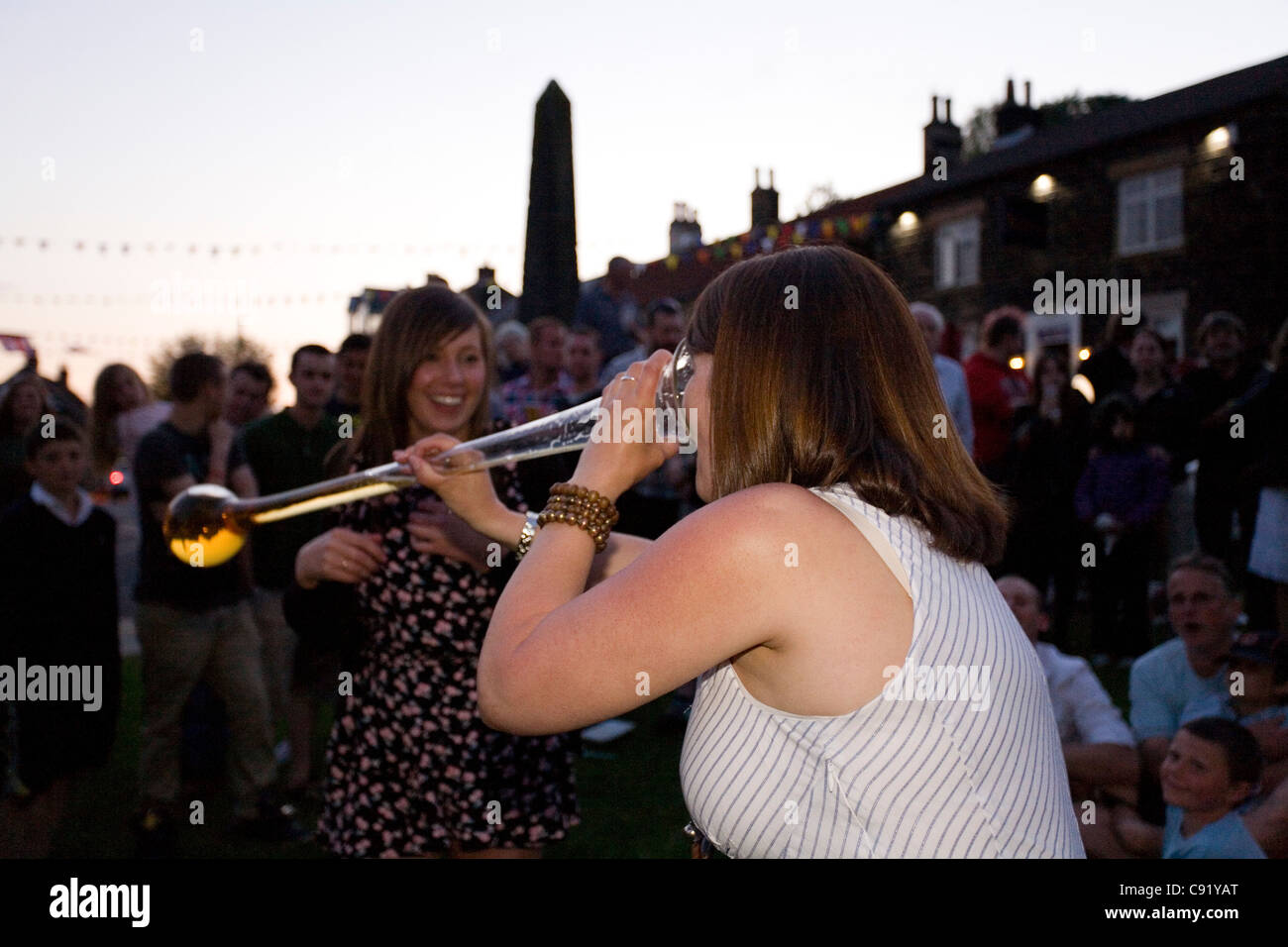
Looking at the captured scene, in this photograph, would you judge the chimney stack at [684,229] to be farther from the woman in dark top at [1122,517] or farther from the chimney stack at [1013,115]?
the woman in dark top at [1122,517]

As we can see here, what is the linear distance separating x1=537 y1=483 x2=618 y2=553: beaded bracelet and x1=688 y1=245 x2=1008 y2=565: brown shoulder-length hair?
188 mm

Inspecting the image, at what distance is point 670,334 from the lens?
6.17m

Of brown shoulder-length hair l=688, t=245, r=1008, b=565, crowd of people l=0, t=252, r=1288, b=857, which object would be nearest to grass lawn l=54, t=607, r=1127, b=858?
crowd of people l=0, t=252, r=1288, b=857

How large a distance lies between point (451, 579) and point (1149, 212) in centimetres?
2033

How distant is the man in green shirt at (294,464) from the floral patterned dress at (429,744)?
3002mm

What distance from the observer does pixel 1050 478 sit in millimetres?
7383

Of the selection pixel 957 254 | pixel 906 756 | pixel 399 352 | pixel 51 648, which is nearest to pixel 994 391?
pixel 399 352

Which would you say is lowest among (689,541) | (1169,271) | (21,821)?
(21,821)

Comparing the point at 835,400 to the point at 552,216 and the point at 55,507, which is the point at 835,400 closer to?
the point at 55,507

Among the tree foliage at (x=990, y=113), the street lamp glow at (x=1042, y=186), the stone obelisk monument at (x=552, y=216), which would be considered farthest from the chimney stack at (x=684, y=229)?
the stone obelisk monument at (x=552, y=216)

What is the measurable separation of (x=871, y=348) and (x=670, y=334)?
4.88 meters

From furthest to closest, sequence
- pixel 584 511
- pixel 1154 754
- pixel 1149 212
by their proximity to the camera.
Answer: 1. pixel 1149 212
2. pixel 1154 754
3. pixel 584 511
